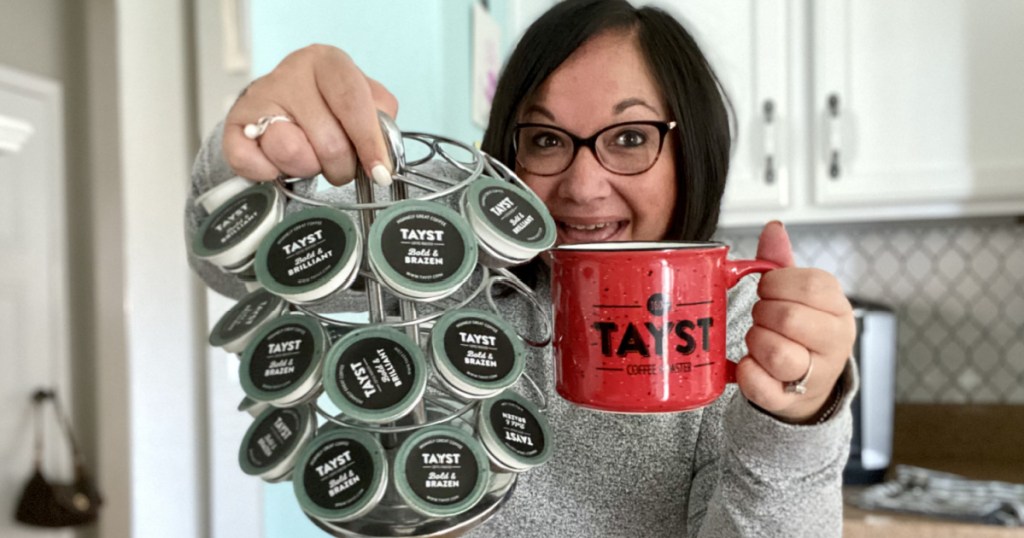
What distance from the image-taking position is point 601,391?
0.49 meters

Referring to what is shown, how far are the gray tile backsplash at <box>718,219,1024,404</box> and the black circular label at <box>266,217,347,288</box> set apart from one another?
1.78 metres

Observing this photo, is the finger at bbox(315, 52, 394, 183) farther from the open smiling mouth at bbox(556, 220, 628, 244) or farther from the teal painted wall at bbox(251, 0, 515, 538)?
the teal painted wall at bbox(251, 0, 515, 538)

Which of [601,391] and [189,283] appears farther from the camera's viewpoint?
[189,283]

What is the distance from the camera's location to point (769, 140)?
72.2 inches

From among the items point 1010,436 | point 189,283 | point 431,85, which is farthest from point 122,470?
point 1010,436

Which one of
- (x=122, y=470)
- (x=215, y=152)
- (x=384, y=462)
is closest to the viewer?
(x=384, y=462)

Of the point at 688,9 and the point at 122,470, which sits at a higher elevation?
the point at 688,9

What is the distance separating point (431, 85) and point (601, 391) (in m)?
1.39

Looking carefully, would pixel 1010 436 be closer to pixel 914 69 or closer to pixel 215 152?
pixel 914 69

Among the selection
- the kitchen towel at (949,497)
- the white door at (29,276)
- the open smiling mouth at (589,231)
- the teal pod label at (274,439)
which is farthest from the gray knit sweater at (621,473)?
the kitchen towel at (949,497)

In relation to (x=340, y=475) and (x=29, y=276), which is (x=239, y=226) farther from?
(x=29, y=276)

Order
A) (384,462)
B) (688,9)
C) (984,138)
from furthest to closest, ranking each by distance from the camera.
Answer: (688,9), (984,138), (384,462)

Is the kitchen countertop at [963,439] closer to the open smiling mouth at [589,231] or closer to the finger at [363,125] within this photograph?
the open smiling mouth at [589,231]

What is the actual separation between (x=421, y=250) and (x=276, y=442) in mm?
165
